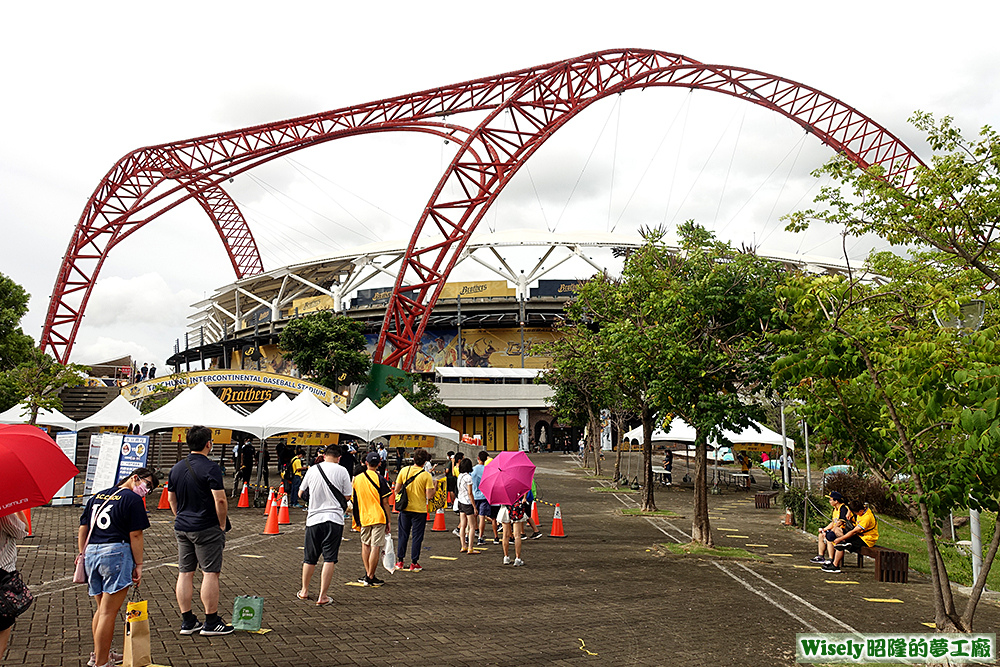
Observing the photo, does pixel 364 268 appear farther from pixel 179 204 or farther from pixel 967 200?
pixel 967 200

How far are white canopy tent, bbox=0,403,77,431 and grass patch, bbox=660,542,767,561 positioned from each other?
18863 millimetres

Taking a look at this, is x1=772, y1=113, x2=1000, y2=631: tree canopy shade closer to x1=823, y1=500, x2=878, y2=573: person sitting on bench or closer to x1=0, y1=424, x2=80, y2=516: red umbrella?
x1=823, y1=500, x2=878, y2=573: person sitting on bench

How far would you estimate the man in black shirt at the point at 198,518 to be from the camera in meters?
6.80

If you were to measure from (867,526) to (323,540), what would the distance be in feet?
31.6

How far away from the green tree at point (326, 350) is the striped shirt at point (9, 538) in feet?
94.5

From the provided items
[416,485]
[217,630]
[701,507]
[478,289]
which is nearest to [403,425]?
[701,507]

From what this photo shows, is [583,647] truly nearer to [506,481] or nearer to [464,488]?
[506,481]

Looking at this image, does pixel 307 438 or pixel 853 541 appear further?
pixel 307 438

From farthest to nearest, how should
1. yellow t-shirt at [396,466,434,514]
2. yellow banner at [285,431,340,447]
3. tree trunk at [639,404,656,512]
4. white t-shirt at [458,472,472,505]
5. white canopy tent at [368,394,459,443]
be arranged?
tree trunk at [639,404,656,512], yellow banner at [285,431,340,447], white canopy tent at [368,394,459,443], white t-shirt at [458,472,472,505], yellow t-shirt at [396,466,434,514]

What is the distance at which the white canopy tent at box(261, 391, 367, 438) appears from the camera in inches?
730

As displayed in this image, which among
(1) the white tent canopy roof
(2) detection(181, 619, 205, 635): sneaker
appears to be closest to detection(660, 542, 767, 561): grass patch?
(2) detection(181, 619, 205, 635): sneaker

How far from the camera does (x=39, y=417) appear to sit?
22.0m

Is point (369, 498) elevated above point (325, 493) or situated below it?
below

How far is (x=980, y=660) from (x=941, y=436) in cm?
219
